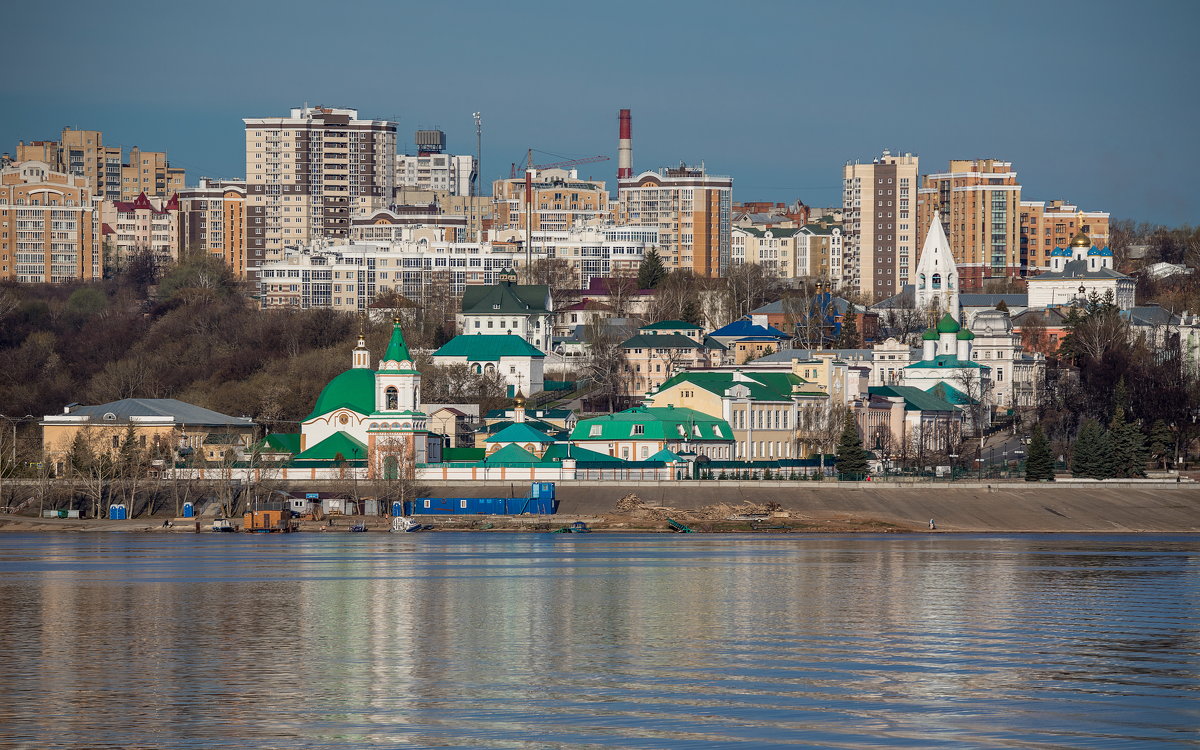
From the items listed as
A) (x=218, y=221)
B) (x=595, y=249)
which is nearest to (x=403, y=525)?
(x=595, y=249)

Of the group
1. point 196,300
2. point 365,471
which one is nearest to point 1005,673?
point 365,471

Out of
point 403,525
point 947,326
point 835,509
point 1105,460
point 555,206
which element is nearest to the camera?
point 403,525

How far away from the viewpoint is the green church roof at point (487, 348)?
115 metres

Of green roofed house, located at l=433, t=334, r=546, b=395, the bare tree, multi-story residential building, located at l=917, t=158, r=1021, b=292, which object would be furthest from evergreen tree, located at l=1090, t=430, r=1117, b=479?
multi-story residential building, located at l=917, t=158, r=1021, b=292

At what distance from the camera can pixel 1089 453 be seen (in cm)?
8556

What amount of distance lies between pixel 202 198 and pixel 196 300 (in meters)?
48.3

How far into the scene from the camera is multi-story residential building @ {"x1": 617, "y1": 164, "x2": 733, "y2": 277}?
566 ft

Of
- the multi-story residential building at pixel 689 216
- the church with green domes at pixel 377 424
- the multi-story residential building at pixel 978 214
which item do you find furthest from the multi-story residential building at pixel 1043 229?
the church with green domes at pixel 377 424

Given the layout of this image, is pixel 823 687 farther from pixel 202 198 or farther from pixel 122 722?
pixel 202 198

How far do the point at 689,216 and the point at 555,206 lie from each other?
Answer: 72.9 feet

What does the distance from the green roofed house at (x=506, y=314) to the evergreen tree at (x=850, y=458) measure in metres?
37.4

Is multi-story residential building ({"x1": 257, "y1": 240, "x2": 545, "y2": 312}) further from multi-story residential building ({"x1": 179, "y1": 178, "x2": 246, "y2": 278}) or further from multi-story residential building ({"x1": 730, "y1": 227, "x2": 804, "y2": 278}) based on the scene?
multi-story residential building ({"x1": 730, "y1": 227, "x2": 804, "y2": 278})

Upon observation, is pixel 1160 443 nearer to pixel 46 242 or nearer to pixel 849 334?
pixel 849 334

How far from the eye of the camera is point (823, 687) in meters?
32.5
